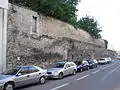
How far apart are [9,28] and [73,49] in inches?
713

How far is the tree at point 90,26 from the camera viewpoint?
5669cm

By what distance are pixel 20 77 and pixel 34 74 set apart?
5.48ft

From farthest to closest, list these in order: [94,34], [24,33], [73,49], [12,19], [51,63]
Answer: [94,34] → [73,49] → [51,63] → [24,33] → [12,19]

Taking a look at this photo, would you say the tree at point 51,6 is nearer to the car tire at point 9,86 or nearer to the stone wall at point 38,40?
the stone wall at point 38,40

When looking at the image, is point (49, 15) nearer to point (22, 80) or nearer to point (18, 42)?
point (18, 42)

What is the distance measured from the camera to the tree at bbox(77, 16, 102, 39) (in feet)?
186

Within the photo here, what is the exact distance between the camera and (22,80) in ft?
51.9

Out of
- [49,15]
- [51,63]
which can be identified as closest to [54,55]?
[51,63]

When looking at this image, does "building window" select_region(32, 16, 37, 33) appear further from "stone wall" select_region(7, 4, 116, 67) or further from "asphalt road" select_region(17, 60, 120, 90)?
"asphalt road" select_region(17, 60, 120, 90)

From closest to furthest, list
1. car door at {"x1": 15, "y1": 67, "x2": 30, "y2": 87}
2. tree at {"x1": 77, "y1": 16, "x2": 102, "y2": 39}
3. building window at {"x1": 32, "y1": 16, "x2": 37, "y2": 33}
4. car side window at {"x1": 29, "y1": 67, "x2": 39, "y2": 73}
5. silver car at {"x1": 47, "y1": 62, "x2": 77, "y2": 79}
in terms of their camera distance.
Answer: car door at {"x1": 15, "y1": 67, "x2": 30, "y2": 87}
car side window at {"x1": 29, "y1": 67, "x2": 39, "y2": 73}
silver car at {"x1": 47, "y1": 62, "x2": 77, "y2": 79}
building window at {"x1": 32, "y1": 16, "x2": 37, "y2": 33}
tree at {"x1": 77, "y1": 16, "x2": 102, "y2": 39}

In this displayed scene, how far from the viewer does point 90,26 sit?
57.5 meters

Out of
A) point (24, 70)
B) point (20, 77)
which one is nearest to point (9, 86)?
point (20, 77)

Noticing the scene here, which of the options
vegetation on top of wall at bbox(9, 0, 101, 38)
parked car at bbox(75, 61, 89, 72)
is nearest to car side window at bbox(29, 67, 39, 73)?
vegetation on top of wall at bbox(9, 0, 101, 38)

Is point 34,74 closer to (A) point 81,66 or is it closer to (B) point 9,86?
(B) point 9,86
